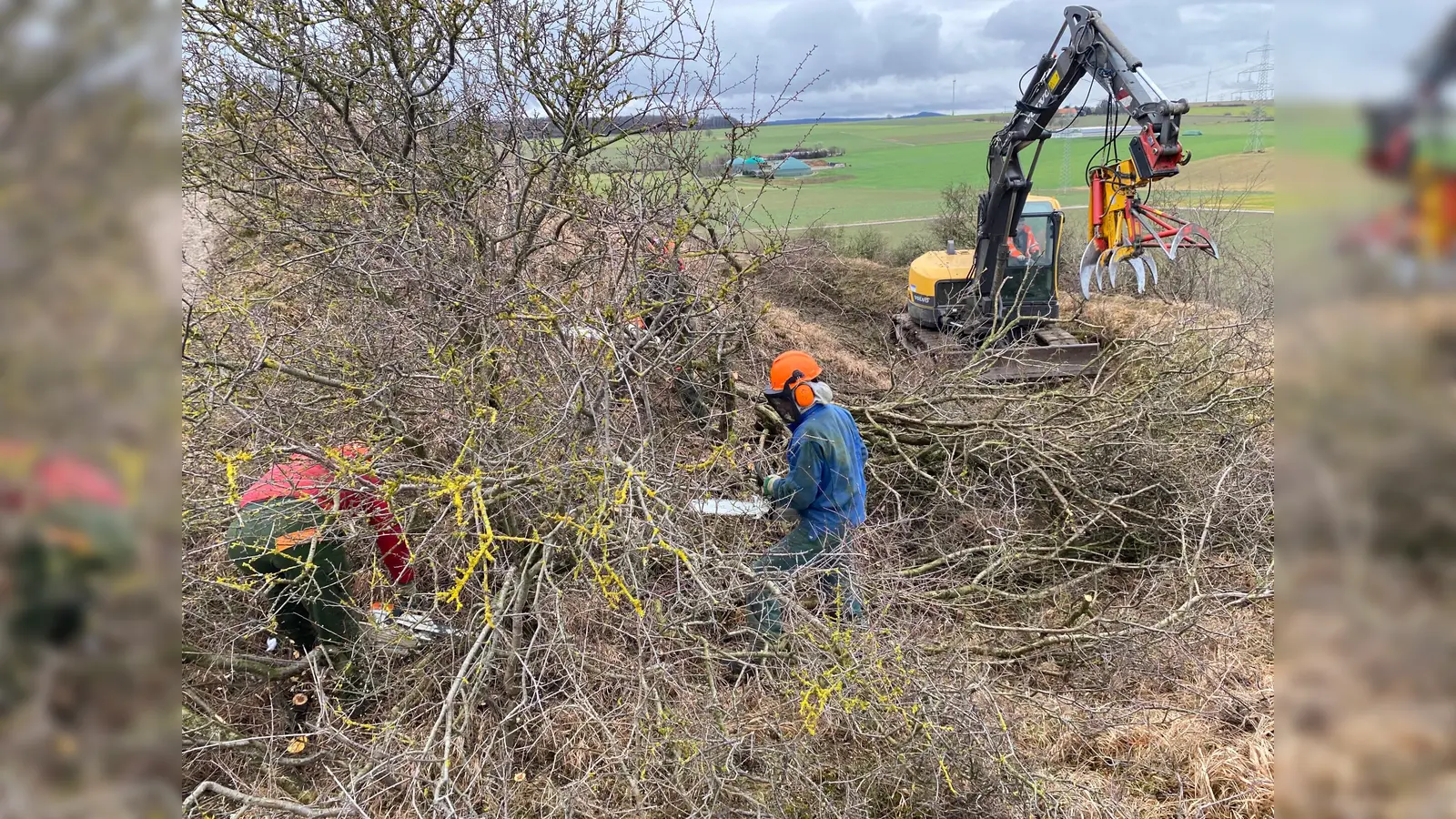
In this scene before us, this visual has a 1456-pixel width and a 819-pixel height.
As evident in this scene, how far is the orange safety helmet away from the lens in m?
4.13

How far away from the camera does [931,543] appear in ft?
16.8

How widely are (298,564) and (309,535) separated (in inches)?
16.4

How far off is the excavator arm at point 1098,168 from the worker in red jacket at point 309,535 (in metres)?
5.98

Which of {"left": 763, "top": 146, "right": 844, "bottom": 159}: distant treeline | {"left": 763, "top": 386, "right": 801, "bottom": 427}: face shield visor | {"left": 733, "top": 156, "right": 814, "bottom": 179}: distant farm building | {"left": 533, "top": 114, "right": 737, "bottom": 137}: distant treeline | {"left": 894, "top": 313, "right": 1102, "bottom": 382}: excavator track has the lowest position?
{"left": 894, "top": 313, "right": 1102, "bottom": 382}: excavator track

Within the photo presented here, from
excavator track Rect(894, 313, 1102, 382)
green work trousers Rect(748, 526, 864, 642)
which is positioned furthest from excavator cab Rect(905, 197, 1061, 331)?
green work trousers Rect(748, 526, 864, 642)

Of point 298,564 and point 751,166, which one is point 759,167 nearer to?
point 751,166

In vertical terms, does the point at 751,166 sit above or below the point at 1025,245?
above

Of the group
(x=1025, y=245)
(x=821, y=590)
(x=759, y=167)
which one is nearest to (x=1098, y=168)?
(x=759, y=167)

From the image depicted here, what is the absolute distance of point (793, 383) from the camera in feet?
13.6

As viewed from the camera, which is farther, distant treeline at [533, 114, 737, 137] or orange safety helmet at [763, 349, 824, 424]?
distant treeline at [533, 114, 737, 137]

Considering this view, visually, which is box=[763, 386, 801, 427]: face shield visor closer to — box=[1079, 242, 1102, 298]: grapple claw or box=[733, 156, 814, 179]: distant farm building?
box=[733, 156, 814, 179]: distant farm building
